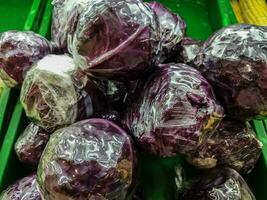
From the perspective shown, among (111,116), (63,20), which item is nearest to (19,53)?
(63,20)

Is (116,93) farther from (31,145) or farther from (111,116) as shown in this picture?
(31,145)

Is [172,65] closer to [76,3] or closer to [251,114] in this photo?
[251,114]

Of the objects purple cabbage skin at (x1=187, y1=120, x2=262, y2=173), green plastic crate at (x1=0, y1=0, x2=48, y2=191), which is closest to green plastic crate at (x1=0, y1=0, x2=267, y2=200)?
green plastic crate at (x1=0, y1=0, x2=48, y2=191)

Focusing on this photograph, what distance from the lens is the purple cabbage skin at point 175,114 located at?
1.02 m

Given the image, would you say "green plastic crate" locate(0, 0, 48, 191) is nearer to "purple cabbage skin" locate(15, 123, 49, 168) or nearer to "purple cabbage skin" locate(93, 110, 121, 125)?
"purple cabbage skin" locate(15, 123, 49, 168)

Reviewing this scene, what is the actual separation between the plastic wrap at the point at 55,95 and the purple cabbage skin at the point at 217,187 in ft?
1.28

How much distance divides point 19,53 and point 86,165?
0.64 m

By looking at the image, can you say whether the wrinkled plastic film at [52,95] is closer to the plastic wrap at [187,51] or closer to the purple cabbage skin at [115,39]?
the purple cabbage skin at [115,39]

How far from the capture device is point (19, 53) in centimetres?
146

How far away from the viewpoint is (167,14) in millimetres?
1521

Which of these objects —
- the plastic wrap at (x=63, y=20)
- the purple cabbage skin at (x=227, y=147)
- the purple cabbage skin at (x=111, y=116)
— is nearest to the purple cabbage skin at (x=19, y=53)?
the plastic wrap at (x=63, y=20)

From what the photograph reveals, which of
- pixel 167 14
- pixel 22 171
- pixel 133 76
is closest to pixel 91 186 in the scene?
pixel 133 76

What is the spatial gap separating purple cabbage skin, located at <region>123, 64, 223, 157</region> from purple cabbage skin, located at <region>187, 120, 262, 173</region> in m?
0.22

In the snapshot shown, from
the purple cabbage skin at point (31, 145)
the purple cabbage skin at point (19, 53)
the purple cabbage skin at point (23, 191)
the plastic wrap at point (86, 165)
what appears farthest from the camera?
the purple cabbage skin at point (19, 53)
